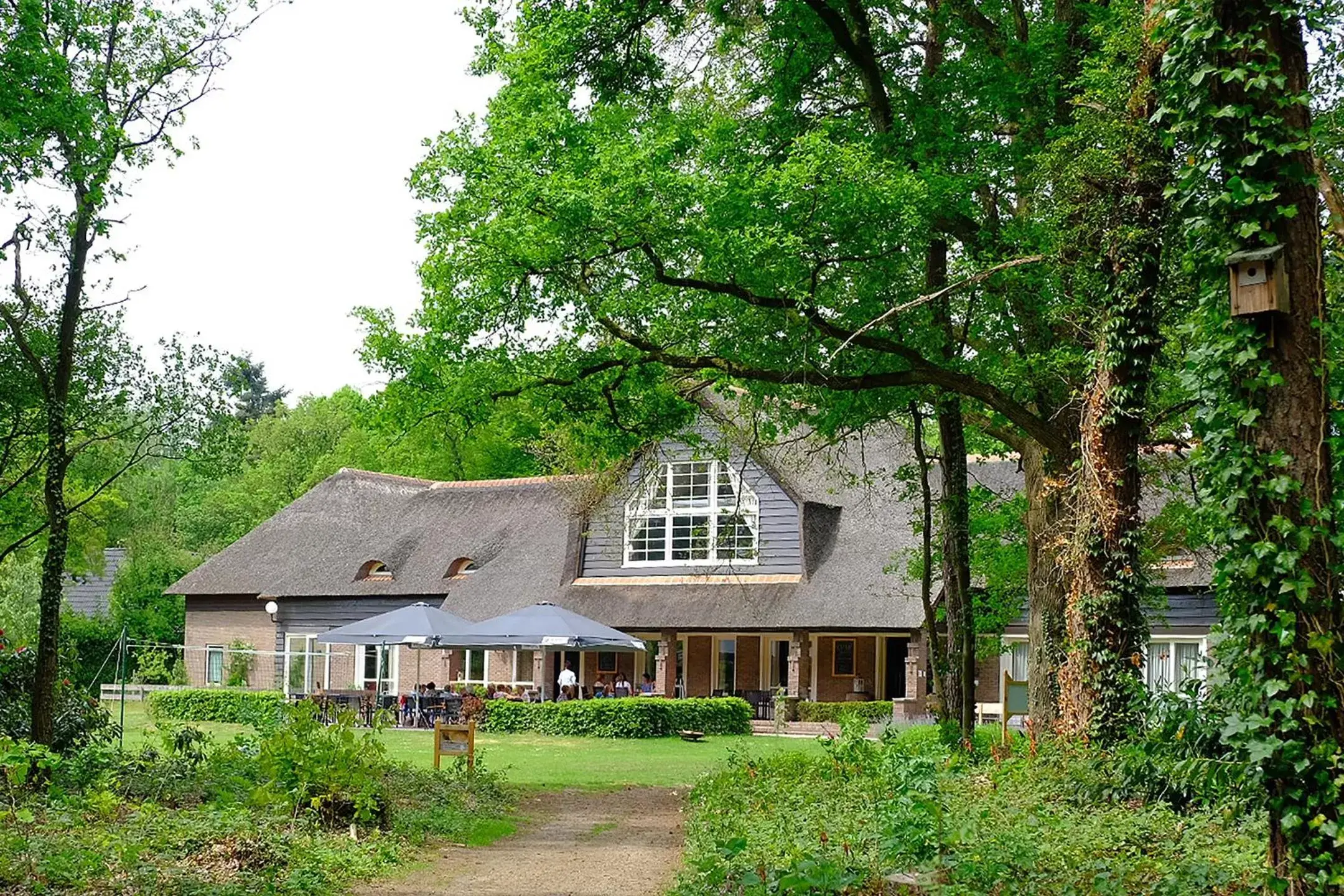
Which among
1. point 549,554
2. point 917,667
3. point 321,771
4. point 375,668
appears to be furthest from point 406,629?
point 321,771

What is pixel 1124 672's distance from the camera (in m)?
13.5

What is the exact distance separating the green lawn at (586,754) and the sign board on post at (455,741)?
0.28 meters

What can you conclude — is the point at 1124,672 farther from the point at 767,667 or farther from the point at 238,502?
the point at 238,502

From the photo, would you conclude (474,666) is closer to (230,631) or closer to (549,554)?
(549,554)

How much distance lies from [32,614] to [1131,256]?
1631 inches

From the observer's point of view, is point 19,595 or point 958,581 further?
point 19,595

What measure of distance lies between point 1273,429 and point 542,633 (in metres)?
23.3

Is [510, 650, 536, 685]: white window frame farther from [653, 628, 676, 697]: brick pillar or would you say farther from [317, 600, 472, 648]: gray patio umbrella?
[317, 600, 472, 648]: gray patio umbrella

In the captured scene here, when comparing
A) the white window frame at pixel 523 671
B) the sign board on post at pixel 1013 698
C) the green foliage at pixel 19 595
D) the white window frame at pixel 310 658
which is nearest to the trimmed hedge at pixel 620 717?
the white window frame at pixel 523 671

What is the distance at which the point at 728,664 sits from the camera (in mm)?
38250

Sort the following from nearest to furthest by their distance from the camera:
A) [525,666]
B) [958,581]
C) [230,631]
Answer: [958,581] < [525,666] < [230,631]

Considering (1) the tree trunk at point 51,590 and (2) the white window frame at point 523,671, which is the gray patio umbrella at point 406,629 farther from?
(1) the tree trunk at point 51,590

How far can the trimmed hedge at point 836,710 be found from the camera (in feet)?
109

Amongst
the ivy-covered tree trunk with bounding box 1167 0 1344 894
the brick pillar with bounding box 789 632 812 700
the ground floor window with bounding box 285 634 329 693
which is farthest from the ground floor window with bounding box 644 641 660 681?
the ivy-covered tree trunk with bounding box 1167 0 1344 894
